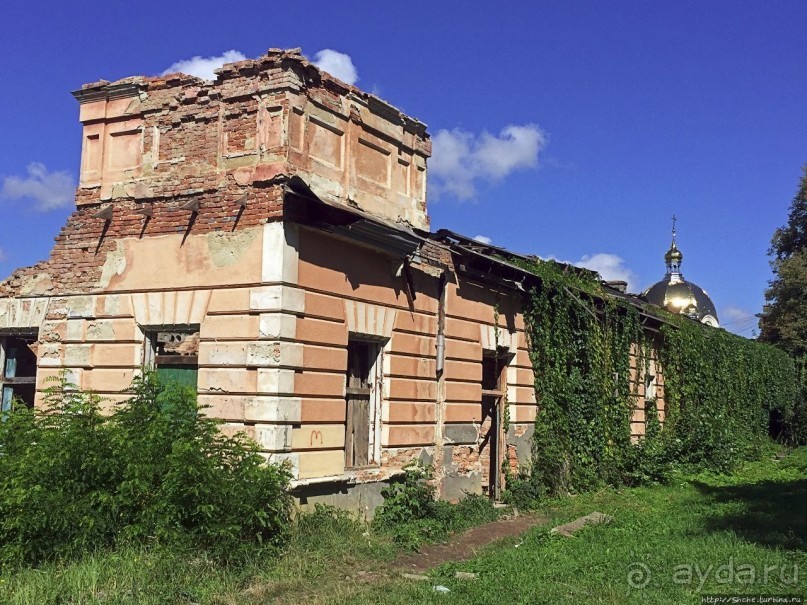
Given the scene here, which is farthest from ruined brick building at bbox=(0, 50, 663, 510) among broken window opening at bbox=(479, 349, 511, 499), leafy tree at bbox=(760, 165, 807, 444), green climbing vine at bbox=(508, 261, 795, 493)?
leafy tree at bbox=(760, 165, 807, 444)

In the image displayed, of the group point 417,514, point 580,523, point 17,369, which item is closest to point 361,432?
point 417,514

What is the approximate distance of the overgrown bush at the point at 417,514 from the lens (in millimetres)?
9727

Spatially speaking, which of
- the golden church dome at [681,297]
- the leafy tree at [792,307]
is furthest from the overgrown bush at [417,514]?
the golden church dome at [681,297]

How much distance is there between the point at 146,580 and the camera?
253 inches

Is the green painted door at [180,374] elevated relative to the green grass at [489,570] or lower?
elevated

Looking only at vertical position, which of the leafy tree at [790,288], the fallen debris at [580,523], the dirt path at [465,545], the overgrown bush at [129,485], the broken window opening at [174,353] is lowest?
the dirt path at [465,545]

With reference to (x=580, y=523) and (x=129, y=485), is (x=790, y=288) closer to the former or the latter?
(x=580, y=523)

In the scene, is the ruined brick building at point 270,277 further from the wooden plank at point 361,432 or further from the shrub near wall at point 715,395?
the shrub near wall at point 715,395

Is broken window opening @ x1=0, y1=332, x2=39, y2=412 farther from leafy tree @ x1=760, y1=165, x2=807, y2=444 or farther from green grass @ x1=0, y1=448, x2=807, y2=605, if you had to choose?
leafy tree @ x1=760, y1=165, x2=807, y2=444

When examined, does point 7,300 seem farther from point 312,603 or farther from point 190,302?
point 312,603

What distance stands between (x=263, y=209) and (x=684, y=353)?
14408 mm

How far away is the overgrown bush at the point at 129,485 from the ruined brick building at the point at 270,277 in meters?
0.91

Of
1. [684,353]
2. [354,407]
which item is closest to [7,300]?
[354,407]

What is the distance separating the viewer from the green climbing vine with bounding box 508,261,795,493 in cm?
1401
